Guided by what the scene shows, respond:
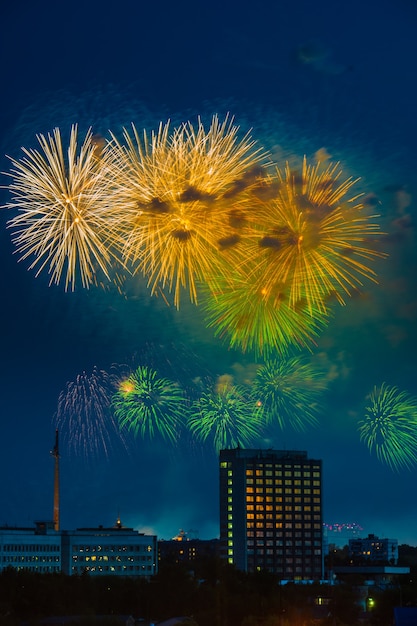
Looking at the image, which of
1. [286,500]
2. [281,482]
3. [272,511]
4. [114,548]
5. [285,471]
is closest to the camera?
[114,548]

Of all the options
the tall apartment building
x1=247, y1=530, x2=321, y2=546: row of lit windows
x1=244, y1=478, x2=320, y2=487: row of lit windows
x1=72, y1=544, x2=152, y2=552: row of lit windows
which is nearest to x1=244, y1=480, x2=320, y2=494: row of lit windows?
the tall apartment building

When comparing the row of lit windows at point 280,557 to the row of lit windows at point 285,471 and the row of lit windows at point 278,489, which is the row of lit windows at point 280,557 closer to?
the row of lit windows at point 278,489

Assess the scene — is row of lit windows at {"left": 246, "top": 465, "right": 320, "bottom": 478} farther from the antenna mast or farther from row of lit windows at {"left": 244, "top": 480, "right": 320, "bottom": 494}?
the antenna mast

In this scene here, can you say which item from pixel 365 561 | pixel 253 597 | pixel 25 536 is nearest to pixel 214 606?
pixel 253 597

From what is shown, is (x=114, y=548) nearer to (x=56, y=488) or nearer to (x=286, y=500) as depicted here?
(x=56, y=488)

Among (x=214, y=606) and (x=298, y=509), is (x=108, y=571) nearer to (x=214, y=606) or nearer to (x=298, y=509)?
(x=214, y=606)

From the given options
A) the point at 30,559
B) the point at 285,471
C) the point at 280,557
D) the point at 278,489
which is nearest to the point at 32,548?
the point at 30,559
